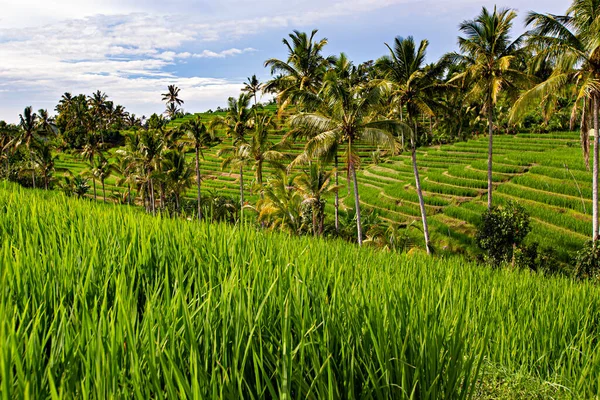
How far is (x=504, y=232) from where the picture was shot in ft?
60.3

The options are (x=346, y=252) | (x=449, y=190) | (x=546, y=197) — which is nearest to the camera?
(x=346, y=252)

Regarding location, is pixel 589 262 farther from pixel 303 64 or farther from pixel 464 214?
pixel 303 64

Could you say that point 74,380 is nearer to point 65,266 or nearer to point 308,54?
point 65,266

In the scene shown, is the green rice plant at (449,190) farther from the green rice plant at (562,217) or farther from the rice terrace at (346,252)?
the green rice plant at (562,217)

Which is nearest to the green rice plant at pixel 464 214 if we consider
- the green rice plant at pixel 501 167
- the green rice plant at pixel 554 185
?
the green rice plant at pixel 554 185

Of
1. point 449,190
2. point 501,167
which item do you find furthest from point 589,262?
point 501,167

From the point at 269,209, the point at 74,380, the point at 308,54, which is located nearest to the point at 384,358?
the point at 74,380

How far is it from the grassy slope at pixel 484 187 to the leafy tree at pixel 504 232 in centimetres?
275

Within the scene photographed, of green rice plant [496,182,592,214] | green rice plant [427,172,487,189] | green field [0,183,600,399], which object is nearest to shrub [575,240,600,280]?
green rice plant [496,182,592,214]

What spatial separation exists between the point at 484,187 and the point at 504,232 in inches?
389

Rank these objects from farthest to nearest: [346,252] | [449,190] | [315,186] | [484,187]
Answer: [449,190] → [484,187] → [315,186] → [346,252]

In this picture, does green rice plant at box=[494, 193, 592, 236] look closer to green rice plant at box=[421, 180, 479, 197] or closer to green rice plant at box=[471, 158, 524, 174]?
green rice plant at box=[421, 180, 479, 197]

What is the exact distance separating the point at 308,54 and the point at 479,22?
1038 cm

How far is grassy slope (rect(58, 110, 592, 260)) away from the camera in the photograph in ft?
72.6
